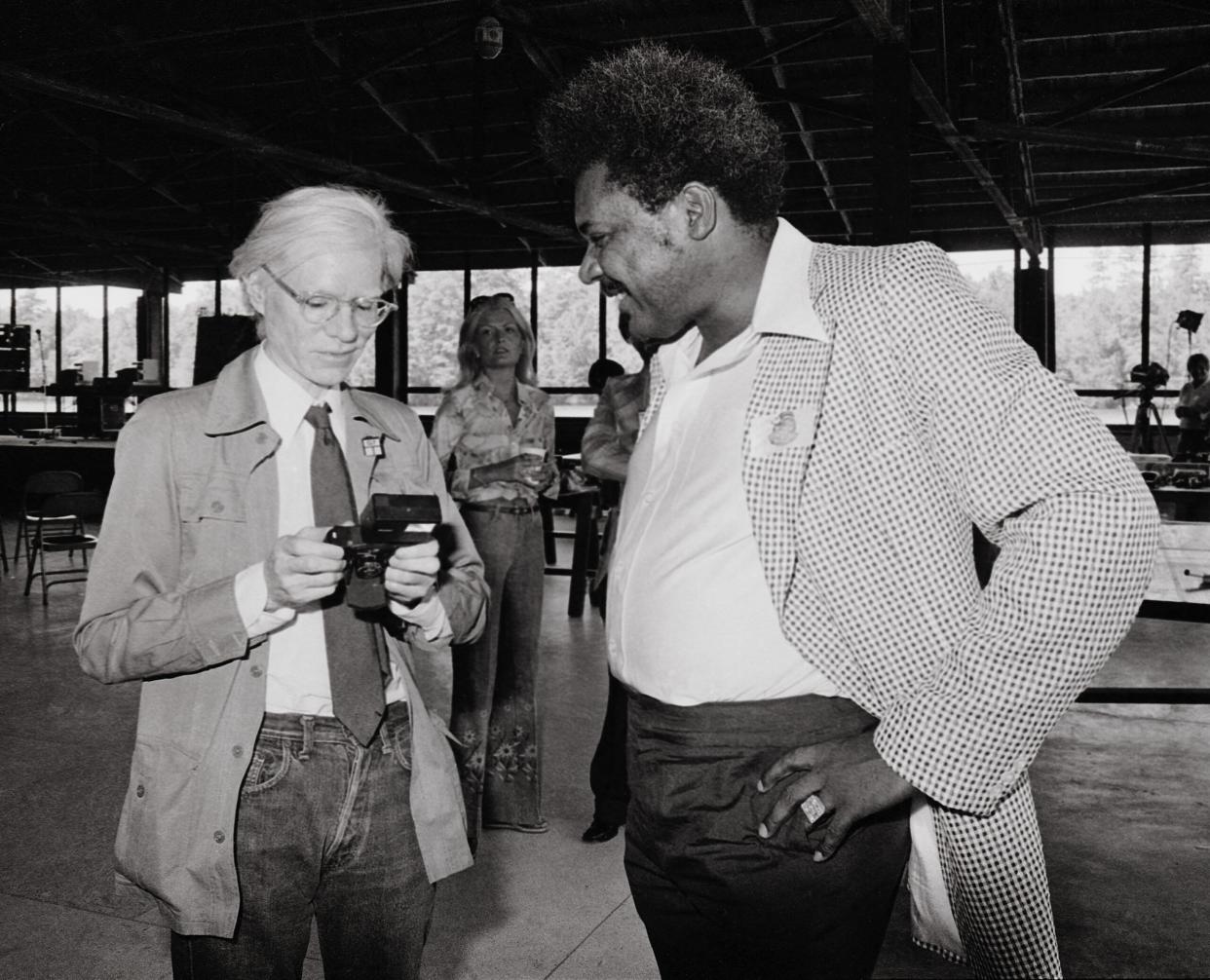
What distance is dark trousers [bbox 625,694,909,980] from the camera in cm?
117

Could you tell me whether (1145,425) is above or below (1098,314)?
below

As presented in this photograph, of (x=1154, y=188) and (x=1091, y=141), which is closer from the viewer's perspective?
(x=1091, y=141)

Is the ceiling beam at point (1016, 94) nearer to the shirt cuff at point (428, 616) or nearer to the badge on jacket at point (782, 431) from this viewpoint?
the shirt cuff at point (428, 616)

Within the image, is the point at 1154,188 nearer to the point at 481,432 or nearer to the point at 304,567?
the point at 481,432

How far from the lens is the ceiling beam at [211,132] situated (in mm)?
6809

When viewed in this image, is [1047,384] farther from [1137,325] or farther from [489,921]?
[1137,325]

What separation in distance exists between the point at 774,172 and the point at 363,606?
0.74 m

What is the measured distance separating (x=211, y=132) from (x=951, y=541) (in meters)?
8.17

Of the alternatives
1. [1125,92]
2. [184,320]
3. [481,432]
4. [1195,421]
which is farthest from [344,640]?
[184,320]

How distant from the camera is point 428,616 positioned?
1606 millimetres

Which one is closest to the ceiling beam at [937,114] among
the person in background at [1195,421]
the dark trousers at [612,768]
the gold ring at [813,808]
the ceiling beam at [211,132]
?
the person in background at [1195,421]

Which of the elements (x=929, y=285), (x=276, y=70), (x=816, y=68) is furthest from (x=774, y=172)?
(x=276, y=70)

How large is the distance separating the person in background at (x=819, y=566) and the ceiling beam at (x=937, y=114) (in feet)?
16.4

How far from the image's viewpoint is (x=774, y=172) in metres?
1.29
